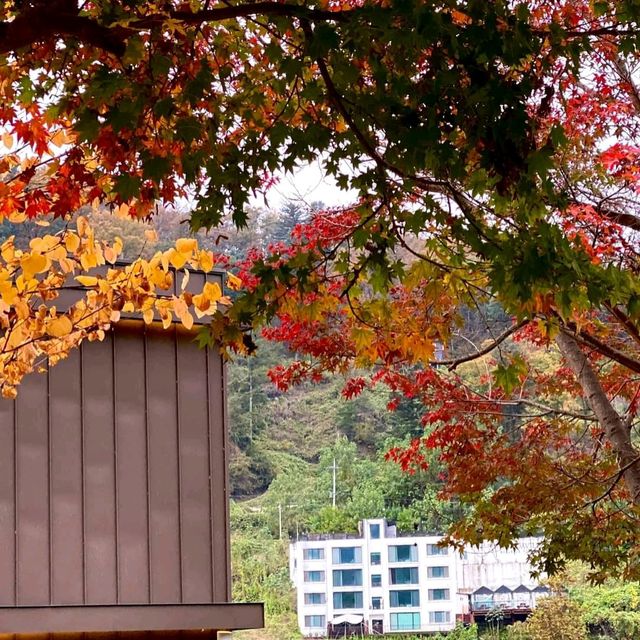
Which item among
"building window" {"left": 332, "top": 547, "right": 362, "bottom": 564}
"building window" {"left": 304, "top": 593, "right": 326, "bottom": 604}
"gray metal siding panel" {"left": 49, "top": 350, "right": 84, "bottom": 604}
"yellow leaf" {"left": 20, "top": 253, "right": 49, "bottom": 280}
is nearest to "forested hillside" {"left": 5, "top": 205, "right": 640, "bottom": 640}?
"building window" {"left": 304, "top": 593, "right": 326, "bottom": 604}

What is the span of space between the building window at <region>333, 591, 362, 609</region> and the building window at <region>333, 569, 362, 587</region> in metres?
0.24

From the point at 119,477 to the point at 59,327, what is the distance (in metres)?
2.25

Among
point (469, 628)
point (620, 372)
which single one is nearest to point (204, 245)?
point (469, 628)

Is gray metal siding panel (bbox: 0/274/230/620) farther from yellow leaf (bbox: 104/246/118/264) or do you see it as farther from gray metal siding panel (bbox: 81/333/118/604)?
yellow leaf (bbox: 104/246/118/264)

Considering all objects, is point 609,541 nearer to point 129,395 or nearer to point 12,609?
point 129,395

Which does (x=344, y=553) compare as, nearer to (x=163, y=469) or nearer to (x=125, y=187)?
(x=163, y=469)

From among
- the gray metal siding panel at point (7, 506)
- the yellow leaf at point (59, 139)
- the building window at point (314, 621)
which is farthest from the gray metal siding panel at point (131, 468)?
the building window at point (314, 621)

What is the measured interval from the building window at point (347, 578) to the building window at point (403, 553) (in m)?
1.11

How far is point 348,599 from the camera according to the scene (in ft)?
112

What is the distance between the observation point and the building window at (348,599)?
33812 millimetres

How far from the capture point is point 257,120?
3873 mm

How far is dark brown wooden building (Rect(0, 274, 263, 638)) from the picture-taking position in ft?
17.6

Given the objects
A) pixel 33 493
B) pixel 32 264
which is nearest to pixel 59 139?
pixel 32 264

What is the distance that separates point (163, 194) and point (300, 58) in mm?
957
